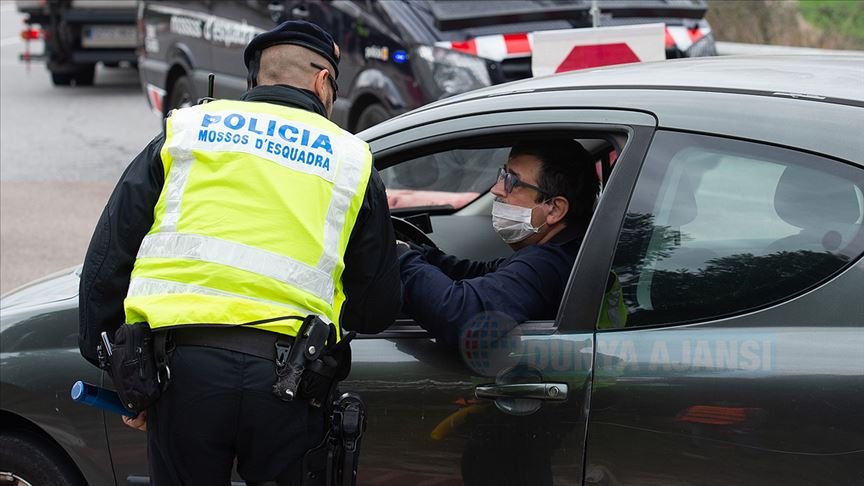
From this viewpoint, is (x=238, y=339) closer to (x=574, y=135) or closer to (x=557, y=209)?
(x=574, y=135)

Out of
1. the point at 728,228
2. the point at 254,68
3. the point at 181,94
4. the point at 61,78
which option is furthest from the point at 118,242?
the point at 61,78

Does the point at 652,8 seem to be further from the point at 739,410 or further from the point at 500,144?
the point at 739,410

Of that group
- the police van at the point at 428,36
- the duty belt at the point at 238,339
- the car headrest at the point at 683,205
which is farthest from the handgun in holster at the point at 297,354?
the police van at the point at 428,36

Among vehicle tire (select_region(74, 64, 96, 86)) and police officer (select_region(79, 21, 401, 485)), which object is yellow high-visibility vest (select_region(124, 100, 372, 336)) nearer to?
police officer (select_region(79, 21, 401, 485))

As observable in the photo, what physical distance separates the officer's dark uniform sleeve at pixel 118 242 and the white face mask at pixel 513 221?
0.99 metres

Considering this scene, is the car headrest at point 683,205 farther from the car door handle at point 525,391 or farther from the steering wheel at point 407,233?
the steering wheel at point 407,233

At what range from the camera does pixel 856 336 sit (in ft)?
7.53

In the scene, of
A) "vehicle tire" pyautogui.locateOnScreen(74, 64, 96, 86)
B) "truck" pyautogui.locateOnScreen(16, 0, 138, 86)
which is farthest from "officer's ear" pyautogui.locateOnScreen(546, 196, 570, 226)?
"vehicle tire" pyautogui.locateOnScreen(74, 64, 96, 86)

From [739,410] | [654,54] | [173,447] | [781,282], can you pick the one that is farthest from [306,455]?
[654,54]

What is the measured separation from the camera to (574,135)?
2719 mm

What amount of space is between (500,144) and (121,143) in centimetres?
948

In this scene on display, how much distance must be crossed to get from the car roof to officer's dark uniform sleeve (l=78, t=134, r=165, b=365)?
35.0 inches

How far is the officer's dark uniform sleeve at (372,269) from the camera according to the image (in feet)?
8.32

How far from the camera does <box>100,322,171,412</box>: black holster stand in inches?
93.6
